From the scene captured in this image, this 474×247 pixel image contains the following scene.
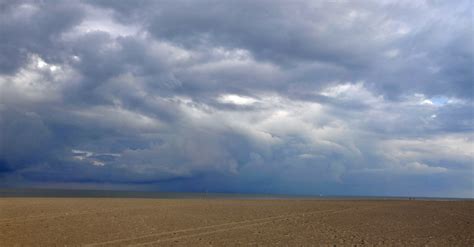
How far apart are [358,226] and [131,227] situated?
17766mm

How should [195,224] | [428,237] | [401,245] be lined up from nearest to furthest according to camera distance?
[401,245] < [428,237] < [195,224]

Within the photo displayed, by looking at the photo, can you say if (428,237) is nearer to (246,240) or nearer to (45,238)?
(246,240)

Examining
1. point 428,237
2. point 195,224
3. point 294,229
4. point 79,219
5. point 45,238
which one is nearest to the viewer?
point 45,238

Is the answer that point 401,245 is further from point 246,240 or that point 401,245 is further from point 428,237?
point 246,240

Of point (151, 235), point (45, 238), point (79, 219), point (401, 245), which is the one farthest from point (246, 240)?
point (79, 219)

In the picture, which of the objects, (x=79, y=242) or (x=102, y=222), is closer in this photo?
(x=79, y=242)

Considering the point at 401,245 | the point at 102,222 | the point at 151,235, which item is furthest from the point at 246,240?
the point at 102,222

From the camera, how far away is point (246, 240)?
26578 millimetres

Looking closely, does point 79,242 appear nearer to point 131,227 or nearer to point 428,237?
point 131,227

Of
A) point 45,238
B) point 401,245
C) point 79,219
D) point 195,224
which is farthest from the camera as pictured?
point 79,219

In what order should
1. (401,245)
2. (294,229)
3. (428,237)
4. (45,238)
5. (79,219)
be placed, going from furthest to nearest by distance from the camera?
(79,219), (294,229), (428,237), (45,238), (401,245)

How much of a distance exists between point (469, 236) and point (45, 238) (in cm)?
2709

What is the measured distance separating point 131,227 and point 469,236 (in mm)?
23352

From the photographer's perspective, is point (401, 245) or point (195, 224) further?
point (195, 224)
